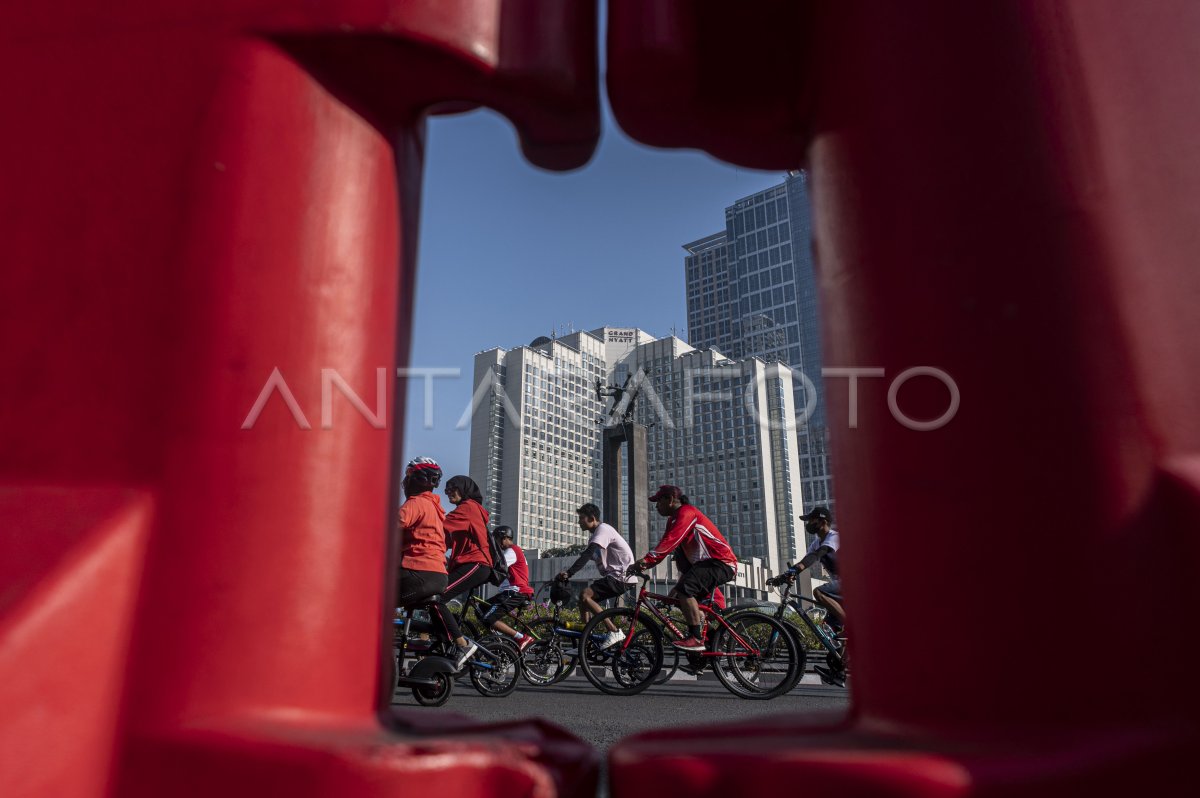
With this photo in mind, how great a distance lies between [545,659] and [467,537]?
1.72 meters

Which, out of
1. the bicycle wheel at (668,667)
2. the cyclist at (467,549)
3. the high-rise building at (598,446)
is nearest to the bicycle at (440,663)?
the cyclist at (467,549)

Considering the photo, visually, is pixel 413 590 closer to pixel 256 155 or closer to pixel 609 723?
pixel 609 723

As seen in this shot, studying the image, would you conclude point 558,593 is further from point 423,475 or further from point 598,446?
point 598,446

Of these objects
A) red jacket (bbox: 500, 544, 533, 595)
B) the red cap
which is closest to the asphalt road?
red jacket (bbox: 500, 544, 533, 595)

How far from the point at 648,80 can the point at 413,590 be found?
196 inches

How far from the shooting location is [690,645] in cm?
661

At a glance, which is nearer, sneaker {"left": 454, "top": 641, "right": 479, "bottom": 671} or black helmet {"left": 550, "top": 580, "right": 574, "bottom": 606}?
sneaker {"left": 454, "top": 641, "right": 479, "bottom": 671}

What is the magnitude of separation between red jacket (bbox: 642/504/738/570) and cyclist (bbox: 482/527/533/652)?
1431 mm

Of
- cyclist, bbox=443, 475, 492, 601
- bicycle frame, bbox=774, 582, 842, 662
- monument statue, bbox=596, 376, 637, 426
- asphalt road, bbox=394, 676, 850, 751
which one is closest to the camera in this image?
asphalt road, bbox=394, 676, 850, 751

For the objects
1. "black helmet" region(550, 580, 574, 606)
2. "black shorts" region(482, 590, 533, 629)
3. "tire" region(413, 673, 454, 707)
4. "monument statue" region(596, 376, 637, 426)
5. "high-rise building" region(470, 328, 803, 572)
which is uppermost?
"high-rise building" region(470, 328, 803, 572)

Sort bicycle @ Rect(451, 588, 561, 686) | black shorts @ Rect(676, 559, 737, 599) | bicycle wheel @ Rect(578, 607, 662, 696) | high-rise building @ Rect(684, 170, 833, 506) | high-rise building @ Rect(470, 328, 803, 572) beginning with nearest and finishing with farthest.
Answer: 1. black shorts @ Rect(676, 559, 737, 599)
2. bicycle wheel @ Rect(578, 607, 662, 696)
3. bicycle @ Rect(451, 588, 561, 686)
4. high-rise building @ Rect(470, 328, 803, 572)
5. high-rise building @ Rect(684, 170, 833, 506)

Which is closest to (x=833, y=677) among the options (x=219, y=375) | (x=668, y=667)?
(x=668, y=667)

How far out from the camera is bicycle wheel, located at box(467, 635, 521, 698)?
673 cm

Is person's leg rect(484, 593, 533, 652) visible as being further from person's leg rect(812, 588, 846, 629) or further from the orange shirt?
person's leg rect(812, 588, 846, 629)
